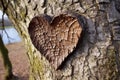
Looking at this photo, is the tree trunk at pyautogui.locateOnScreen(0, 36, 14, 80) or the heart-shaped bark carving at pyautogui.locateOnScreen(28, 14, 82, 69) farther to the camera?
the tree trunk at pyautogui.locateOnScreen(0, 36, 14, 80)

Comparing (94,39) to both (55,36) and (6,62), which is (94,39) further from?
(6,62)

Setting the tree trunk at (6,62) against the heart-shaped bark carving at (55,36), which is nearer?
the heart-shaped bark carving at (55,36)

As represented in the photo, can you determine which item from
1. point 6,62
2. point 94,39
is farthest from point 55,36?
point 6,62

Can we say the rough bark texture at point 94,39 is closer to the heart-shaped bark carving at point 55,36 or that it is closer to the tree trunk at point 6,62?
the heart-shaped bark carving at point 55,36

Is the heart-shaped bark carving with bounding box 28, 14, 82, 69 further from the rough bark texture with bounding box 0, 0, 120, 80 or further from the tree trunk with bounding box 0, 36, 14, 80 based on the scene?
Answer: the tree trunk with bounding box 0, 36, 14, 80

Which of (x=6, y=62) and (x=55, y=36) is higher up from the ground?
(x=55, y=36)

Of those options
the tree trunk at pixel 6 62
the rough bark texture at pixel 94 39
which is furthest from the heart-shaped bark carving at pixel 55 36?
the tree trunk at pixel 6 62

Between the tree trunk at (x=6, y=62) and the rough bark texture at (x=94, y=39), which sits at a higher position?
the rough bark texture at (x=94, y=39)

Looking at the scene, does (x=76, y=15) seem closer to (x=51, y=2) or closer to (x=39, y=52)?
(x=51, y=2)

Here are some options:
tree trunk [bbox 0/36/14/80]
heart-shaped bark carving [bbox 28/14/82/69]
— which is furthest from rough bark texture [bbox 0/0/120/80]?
tree trunk [bbox 0/36/14/80]
